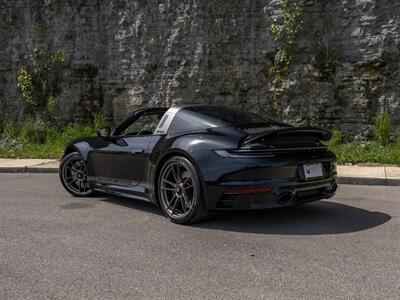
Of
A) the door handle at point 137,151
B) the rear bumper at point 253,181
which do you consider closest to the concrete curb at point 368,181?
the rear bumper at point 253,181

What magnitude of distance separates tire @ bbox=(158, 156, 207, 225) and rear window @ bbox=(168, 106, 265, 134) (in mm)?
444

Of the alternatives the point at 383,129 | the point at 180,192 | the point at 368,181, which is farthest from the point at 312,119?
the point at 180,192

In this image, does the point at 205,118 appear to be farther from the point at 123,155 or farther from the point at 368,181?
the point at 368,181

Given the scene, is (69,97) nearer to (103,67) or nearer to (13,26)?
(103,67)

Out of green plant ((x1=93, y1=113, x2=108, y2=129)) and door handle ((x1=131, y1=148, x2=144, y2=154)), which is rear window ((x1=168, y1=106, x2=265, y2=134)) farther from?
green plant ((x1=93, y1=113, x2=108, y2=129))

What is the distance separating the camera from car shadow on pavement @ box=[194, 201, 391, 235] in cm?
488

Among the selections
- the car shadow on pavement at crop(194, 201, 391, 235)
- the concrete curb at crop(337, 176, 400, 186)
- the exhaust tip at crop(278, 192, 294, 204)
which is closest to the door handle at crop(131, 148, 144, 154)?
the car shadow on pavement at crop(194, 201, 391, 235)

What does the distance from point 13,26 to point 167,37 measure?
210 inches

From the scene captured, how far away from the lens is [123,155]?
19.6 feet

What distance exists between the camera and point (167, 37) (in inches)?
513

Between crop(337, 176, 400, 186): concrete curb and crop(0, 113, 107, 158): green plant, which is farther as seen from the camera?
crop(0, 113, 107, 158): green plant

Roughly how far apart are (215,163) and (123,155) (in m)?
1.58

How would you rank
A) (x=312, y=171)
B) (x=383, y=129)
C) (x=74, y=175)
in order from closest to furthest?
(x=312, y=171) < (x=74, y=175) < (x=383, y=129)

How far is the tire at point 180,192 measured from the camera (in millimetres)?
4988
